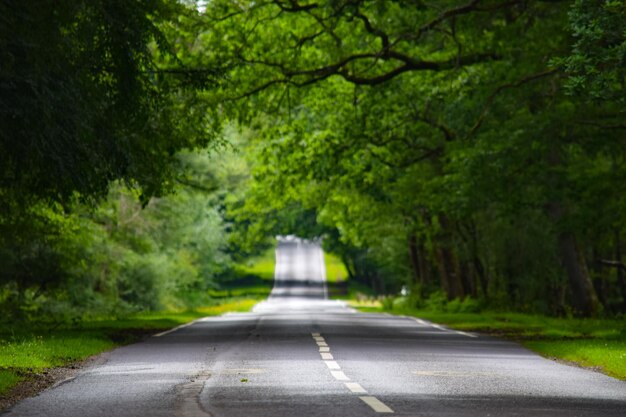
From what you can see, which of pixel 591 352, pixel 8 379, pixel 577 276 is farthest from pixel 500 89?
pixel 8 379

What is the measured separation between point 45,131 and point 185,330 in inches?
678

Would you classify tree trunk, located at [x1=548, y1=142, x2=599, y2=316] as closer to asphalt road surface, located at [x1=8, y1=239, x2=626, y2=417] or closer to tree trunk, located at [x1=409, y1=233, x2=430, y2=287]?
asphalt road surface, located at [x1=8, y1=239, x2=626, y2=417]

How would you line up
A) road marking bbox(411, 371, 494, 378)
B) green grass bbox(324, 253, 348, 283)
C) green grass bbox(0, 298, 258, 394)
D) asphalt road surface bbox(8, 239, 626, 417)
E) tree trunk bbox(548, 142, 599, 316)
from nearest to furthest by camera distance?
asphalt road surface bbox(8, 239, 626, 417)
road marking bbox(411, 371, 494, 378)
green grass bbox(0, 298, 258, 394)
tree trunk bbox(548, 142, 599, 316)
green grass bbox(324, 253, 348, 283)

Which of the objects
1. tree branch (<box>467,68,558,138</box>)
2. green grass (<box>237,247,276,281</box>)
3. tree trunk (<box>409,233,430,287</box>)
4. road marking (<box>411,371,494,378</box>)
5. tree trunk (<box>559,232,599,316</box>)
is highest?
green grass (<box>237,247,276,281</box>)

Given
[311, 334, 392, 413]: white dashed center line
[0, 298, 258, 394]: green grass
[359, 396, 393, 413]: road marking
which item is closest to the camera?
[359, 396, 393, 413]: road marking

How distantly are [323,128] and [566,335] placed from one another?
1366cm

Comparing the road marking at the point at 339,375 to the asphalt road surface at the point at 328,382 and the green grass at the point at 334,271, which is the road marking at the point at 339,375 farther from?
the green grass at the point at 334,271

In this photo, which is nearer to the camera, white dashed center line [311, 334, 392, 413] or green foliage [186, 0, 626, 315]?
white dashed center line [311, 334, 392, 413]

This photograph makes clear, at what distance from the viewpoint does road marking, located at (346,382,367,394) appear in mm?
13055

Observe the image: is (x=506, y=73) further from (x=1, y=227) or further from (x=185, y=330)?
(x=1, y=227)

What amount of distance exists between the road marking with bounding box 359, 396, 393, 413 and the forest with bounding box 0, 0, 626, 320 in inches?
211

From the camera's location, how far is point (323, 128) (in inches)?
1528

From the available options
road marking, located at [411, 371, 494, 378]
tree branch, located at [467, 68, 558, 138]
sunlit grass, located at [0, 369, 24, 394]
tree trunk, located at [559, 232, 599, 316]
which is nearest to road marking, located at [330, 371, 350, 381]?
road marking, located at [411, 371, 494, 378]

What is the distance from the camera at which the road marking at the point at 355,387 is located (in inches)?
514
